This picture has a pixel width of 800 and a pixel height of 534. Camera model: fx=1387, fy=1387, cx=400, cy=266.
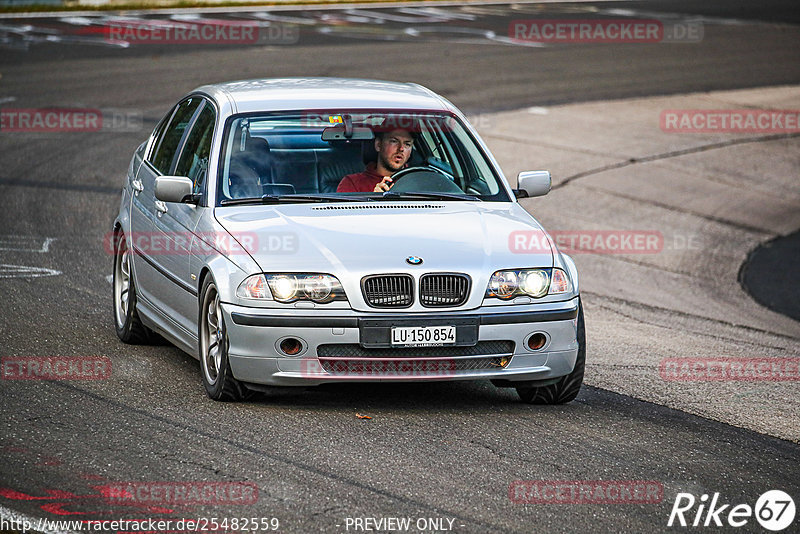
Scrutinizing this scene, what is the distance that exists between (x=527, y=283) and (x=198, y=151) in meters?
2.37

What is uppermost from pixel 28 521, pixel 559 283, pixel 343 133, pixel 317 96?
pixel 317 96

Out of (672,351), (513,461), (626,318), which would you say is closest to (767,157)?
(626,318)

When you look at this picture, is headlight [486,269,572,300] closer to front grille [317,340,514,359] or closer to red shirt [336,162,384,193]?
front grille [317,340,514,359]

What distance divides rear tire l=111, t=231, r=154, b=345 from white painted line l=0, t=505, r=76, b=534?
3.59 meters

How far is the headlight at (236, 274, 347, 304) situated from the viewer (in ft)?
23.0

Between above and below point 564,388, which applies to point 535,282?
above

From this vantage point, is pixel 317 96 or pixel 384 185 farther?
pixel 317 96

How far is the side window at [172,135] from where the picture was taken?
8930 mm

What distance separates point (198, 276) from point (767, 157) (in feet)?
46.5

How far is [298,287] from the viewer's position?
7.01 m

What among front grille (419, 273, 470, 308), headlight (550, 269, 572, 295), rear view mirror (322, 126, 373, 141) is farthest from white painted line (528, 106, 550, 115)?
front grille (419, 273, 470, 308)

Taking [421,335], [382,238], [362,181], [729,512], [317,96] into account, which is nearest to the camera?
[729,512]

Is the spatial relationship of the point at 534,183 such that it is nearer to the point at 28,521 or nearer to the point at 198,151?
the point at 198,151

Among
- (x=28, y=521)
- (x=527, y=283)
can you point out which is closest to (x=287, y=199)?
(x=527, y=283)
